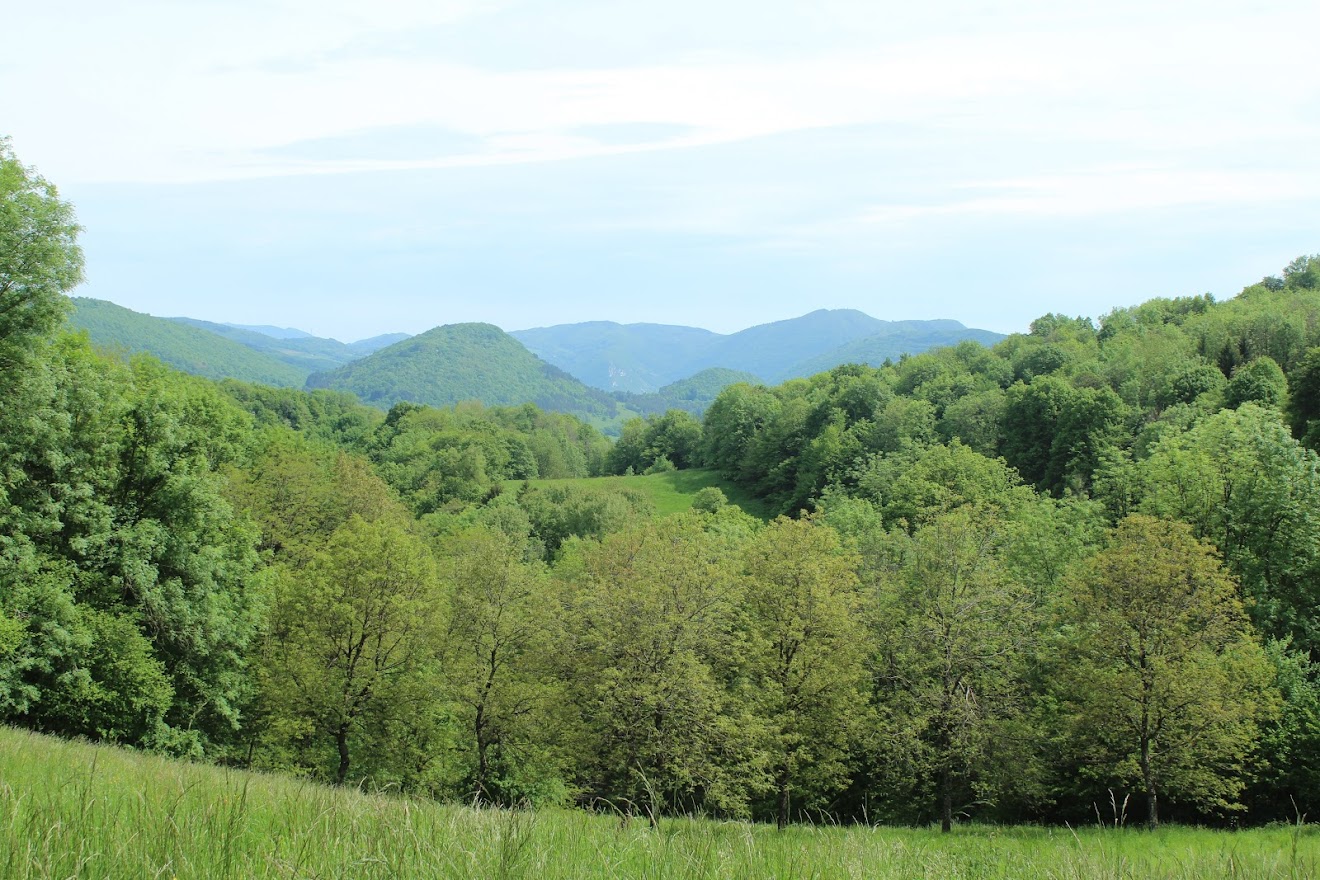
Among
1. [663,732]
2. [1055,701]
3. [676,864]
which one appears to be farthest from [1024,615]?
[676,864]

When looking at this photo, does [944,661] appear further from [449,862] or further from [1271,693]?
[449,862]

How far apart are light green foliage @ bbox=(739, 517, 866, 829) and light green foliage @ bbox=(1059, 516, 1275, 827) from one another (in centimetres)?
698

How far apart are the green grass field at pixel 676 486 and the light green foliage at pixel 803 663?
64360 mm

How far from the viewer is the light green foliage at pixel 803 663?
26.8 meters

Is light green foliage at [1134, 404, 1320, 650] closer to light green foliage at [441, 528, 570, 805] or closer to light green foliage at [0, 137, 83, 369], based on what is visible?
light green foliage at [441, 528, 570, 805]

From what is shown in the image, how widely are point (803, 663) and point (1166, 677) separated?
10.2m

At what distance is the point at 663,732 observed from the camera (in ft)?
85.8

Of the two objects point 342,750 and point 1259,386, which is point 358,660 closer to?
point 342,750

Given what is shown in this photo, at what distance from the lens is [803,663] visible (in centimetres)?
2745

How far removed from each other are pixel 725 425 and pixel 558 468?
24.4 meters

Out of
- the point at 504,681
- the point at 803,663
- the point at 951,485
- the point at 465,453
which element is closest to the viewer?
the point at 803,663

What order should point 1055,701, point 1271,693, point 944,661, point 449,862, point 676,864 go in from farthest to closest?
point 1055,701, point 944,661, point 1271,693, point 676,864, point 449,862

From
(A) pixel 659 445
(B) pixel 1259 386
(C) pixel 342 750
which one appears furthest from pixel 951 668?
(A) pixel 659 445

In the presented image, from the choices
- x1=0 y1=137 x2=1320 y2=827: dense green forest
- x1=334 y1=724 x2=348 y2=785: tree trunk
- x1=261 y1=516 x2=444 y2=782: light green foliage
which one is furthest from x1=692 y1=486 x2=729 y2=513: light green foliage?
x1=334 y1=724 x2=348 y2=785: tree trunk
